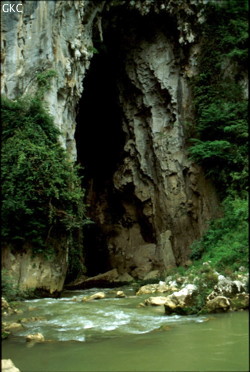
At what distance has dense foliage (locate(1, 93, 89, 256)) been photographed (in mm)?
10586

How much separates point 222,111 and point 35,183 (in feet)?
27.2

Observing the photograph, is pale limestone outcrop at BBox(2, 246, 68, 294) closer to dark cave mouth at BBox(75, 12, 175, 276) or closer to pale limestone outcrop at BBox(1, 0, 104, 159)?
pale limestone outcrop at BBox(1, 0, 104, 159)

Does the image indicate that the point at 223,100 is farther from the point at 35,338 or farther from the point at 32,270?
the point at 35,338

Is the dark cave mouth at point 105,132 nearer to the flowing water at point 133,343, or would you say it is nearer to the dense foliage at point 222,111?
the dense foliage at point 222,111

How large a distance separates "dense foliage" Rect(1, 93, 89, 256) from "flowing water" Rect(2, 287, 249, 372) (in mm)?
3247

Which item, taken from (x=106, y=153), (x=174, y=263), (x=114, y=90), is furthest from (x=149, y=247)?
(x=114, y=90)

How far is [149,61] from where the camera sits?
18.0 metres

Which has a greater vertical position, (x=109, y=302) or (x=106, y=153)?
(x=106, y=153)

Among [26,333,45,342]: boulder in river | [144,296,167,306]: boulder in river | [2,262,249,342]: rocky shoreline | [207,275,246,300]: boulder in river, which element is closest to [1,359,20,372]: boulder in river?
[26,333,45,342]: boulder in river

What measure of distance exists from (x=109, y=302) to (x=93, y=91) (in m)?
13.8

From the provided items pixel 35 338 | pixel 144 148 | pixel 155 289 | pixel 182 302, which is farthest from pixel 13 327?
pixel 144 148

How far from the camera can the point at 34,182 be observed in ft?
36.0

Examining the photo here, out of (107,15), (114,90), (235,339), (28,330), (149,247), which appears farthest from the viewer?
(114,90)

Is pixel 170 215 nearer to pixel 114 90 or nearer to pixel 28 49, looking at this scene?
pixel 114 90
